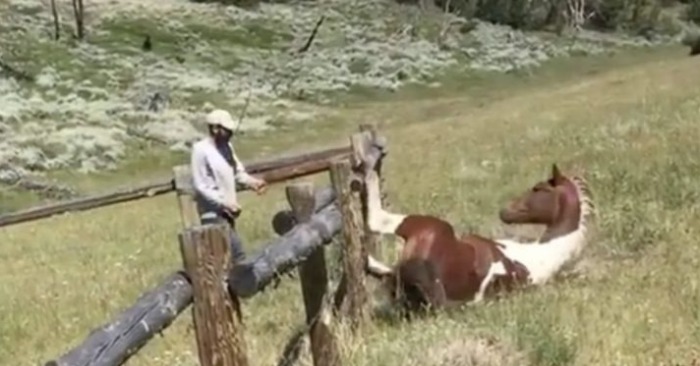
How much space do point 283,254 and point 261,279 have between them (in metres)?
0.59

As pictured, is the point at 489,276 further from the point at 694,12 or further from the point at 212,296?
the point at 694,12

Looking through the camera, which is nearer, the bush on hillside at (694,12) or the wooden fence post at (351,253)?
the wooden fence post at (351,253)

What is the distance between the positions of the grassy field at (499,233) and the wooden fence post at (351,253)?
6.2 inches

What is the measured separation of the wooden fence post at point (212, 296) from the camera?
616 centimetres

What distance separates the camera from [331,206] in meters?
9.31

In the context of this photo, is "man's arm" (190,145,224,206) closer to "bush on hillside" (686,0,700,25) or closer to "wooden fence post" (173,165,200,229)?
"wooden fence post" (173,165,200,229)

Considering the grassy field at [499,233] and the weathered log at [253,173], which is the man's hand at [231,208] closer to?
the grassy field at [499,233]

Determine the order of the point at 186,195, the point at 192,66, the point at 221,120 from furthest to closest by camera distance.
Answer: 1. the point at 192,66
2. the point at 186,195
3. the point at 221,120

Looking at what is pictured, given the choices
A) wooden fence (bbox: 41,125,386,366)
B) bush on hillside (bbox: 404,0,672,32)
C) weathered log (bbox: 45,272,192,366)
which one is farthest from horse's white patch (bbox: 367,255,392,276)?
bush on hillside (bbox: 404,0,672,32)

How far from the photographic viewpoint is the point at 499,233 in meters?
12.4

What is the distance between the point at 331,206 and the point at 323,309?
147 centimetres

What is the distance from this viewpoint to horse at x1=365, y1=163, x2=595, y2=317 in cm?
899

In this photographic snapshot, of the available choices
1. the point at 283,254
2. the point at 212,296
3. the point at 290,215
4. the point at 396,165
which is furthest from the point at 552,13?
the point at 212,296

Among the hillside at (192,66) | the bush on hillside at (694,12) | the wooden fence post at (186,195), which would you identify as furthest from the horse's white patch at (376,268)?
the bush on hillside at (694,12)
